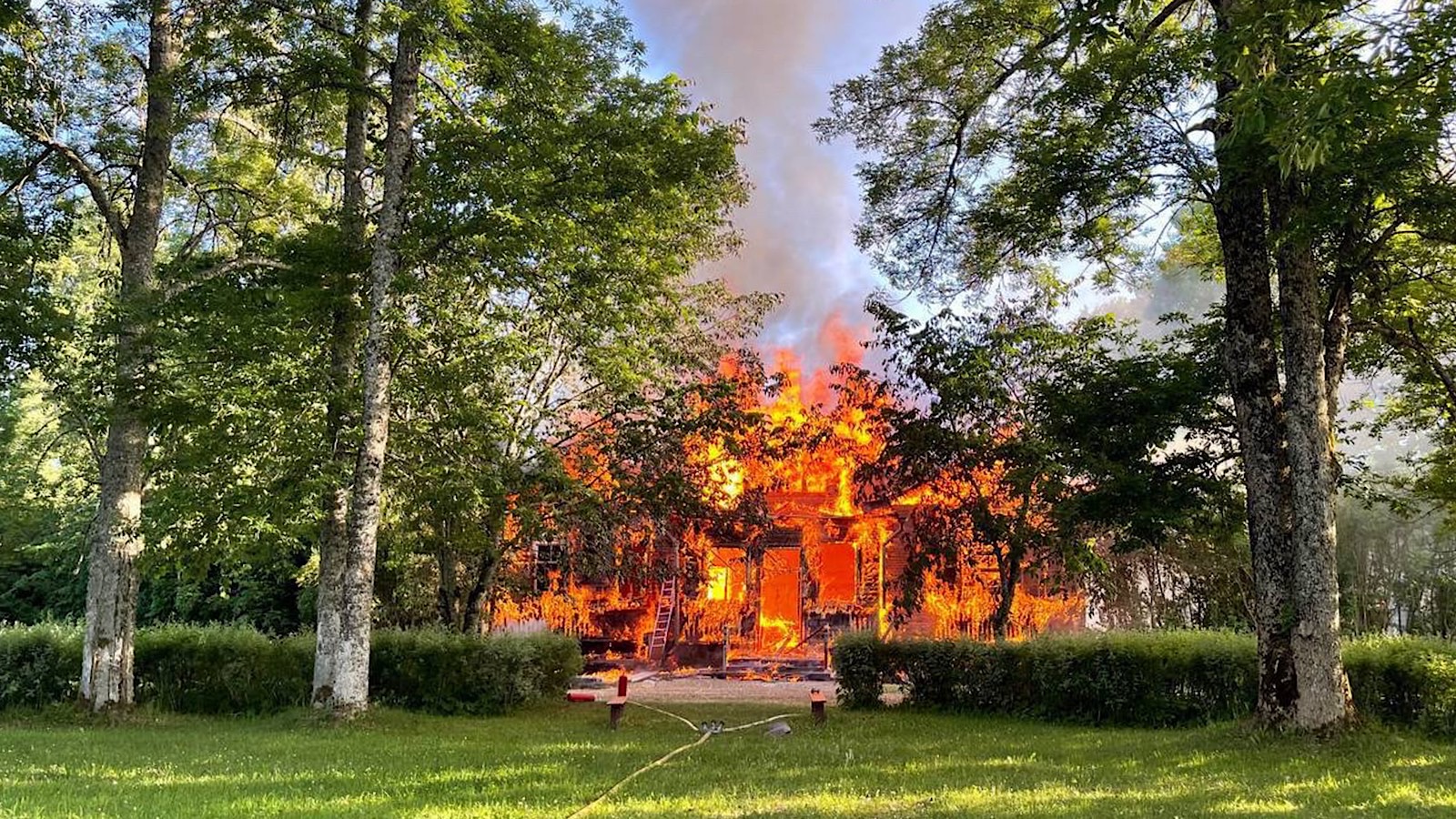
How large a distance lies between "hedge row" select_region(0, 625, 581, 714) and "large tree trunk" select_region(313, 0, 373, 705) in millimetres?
816

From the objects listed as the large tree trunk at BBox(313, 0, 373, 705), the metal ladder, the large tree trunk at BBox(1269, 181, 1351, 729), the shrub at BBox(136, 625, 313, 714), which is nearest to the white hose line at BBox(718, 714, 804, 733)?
the large tree trunk at BBox(313, 0, 373, 705)

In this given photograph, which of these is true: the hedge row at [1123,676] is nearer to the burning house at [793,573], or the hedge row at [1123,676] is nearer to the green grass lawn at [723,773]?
the green grass lawn at [723,773]

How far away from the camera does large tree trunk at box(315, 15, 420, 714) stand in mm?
10883

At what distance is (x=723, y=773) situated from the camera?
23.6 ft

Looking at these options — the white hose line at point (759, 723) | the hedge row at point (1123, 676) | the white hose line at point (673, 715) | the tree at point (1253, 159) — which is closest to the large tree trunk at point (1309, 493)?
the tree at point (1253, 159)

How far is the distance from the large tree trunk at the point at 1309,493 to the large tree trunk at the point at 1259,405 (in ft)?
0.84

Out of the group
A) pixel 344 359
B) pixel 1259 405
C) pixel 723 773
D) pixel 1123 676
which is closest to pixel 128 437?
pixel 344 359

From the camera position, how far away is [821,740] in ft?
30.7

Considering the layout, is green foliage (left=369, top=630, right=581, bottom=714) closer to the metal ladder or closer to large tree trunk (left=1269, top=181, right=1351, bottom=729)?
the metal ladder

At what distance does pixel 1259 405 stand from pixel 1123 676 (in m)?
4.34

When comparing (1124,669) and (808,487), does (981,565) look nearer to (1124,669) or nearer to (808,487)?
(808,487)

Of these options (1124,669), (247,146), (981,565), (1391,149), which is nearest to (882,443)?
(981,565)

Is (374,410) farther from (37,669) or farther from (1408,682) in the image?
(1408,682)

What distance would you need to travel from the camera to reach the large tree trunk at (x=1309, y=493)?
323 inches
